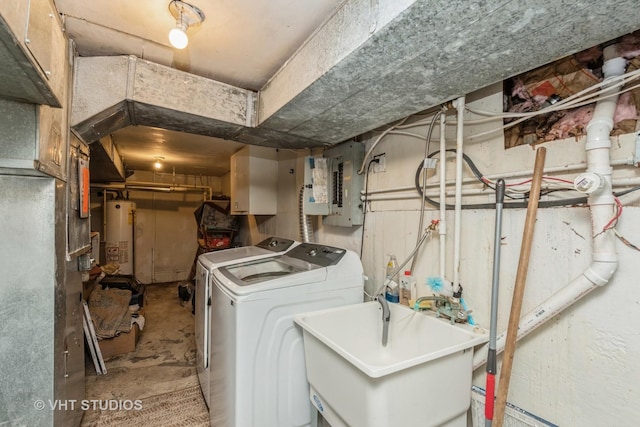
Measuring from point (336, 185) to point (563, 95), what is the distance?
1.41m

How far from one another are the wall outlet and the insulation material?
757 mm

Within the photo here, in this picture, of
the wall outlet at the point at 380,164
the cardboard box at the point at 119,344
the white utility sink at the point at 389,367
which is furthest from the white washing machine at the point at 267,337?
the cardboard box at the point at 119,344

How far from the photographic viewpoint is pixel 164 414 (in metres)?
2.04

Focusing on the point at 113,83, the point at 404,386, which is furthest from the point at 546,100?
the point at 113,83

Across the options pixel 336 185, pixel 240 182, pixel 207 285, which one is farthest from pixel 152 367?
pixel 336 185

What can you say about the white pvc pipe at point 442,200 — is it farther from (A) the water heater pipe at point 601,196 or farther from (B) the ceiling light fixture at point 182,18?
(B) the ceiling light fixture at point 182,18

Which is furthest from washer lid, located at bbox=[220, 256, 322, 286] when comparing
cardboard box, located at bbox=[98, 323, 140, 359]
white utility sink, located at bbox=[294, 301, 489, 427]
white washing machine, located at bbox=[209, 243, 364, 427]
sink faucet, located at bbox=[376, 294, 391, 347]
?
cardboard box, located at bbox=[98, 323, 140, 359]

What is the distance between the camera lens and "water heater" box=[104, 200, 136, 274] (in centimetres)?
487

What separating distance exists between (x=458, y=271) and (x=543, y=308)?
0.38 metres

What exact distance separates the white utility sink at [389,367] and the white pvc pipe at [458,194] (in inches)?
10.7

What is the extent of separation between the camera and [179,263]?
234 inches

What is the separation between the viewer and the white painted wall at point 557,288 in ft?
2.95

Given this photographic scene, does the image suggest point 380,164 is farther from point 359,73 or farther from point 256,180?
point 256,180

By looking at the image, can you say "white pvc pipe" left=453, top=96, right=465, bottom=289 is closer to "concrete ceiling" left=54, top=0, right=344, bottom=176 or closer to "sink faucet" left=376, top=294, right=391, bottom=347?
"sink faucet" left=376, top=294, right=391, bottom=347
